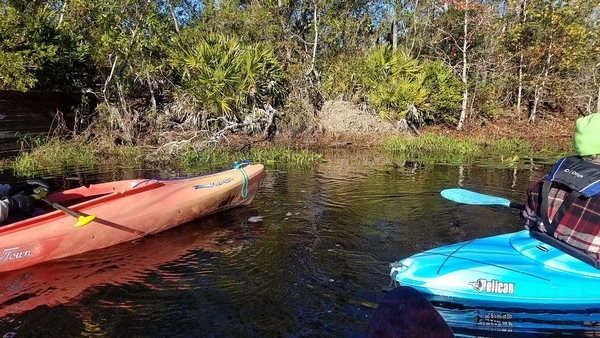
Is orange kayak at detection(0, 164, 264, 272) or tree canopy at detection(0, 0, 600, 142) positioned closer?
orange kayak at detection(0, 164, 264, 272)

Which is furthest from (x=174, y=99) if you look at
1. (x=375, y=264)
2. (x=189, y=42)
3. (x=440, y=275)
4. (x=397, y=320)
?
(x=397, y=320)

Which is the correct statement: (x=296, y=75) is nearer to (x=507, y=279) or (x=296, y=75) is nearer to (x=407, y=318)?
(x=507, y=279)

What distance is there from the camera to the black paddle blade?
1.90 metres

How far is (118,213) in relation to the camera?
216 inches

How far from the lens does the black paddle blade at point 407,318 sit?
75.0 inches

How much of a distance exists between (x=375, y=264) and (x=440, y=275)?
3.78 ft

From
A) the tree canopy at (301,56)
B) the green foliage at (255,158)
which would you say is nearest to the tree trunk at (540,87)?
the tree canopy at (301,56)

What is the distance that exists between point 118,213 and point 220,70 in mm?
9159

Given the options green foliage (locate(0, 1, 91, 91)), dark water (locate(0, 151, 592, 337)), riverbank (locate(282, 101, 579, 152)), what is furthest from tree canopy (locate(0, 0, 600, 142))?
dark water (locate(0, 151, 592, 337))

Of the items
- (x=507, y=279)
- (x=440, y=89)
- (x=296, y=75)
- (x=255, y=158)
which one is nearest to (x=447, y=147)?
(x=440, y=89)

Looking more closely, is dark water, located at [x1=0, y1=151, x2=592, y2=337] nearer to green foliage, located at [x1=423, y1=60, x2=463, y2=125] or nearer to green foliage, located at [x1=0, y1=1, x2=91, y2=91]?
green foliage, located at [x1=0, y1=1, x2=91, y2=91]

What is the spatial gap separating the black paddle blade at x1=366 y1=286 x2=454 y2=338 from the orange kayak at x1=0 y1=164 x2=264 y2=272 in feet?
12.9

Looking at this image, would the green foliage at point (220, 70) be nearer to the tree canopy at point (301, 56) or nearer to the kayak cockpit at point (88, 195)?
the tree canopy at point (301, 56)

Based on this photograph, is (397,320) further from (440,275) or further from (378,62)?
(378,62)
